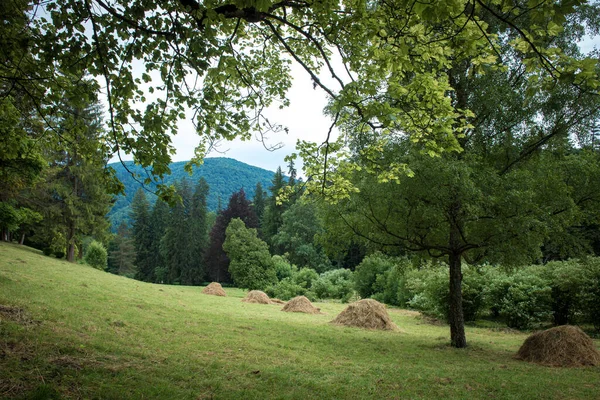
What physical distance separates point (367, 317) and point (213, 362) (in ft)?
28.8

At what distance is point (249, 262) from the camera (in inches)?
1126

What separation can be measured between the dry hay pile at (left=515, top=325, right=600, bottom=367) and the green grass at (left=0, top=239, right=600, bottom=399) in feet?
1.35

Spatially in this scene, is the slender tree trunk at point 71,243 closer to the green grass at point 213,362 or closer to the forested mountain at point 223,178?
the green grass at point 213,362

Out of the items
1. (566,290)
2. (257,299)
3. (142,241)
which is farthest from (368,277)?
(142,241)

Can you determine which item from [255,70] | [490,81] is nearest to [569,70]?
[255,70]

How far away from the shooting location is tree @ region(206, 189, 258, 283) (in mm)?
47656

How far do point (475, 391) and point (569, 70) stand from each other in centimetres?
459

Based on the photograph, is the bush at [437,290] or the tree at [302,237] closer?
the bush at [437,290]

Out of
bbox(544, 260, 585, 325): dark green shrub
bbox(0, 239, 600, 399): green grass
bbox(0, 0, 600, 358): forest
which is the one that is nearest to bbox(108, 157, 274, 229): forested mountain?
bbox(0, 0, 600, 358): forest

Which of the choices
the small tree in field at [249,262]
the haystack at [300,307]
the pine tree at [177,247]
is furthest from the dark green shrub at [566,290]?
the pine tree at [177,247]

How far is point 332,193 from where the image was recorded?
25.6 feet

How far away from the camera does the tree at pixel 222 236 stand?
47656mm

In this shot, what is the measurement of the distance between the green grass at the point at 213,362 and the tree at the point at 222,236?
3727cm

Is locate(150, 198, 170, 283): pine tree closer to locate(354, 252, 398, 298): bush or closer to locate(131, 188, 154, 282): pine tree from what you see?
locate(131, 188, 154, 282): pine tree
